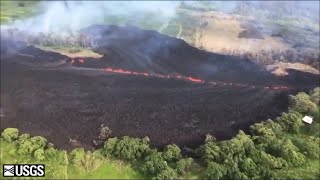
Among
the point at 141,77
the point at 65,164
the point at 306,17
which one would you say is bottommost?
the point at 65,164

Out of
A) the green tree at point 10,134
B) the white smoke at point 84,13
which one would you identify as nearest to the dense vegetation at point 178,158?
the green tree at point 10,134

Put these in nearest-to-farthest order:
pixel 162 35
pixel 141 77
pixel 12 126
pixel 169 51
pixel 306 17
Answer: pixel 12 126 → pixel 141 77 → pixel 169 51 → pixel 162 35 → pixel 306 17

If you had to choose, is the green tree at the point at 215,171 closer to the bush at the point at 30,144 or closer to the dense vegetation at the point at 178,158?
the dense vegetation at the point at 178,158

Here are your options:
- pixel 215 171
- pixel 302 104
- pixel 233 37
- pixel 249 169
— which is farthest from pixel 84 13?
pixel 249 169

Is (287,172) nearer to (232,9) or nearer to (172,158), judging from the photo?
(172,158)

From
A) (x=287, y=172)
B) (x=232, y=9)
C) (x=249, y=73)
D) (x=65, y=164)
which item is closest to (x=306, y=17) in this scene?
(x=232, y=9)

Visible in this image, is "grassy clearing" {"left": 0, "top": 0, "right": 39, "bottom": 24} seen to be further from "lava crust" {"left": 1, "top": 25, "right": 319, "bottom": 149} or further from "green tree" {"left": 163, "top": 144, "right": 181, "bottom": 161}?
"green tree" {"left": 163, "top": 144, "right": 181, "bottom": 161}

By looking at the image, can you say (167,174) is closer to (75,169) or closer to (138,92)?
(75,169)
